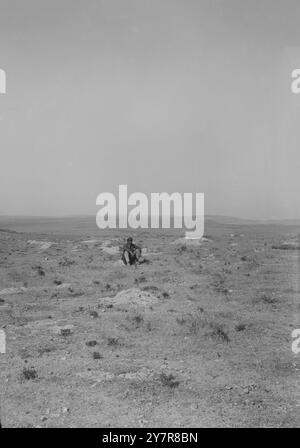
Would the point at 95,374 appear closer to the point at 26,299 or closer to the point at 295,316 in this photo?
the point at 295,316

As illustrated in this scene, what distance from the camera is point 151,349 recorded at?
14.5m

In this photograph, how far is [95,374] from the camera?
12289 mm

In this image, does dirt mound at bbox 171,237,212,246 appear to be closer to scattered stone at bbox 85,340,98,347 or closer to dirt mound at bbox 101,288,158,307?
dirt mound at bbox 101,288,158,307

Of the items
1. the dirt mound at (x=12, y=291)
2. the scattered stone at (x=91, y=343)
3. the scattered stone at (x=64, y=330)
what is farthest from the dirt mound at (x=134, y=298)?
the dirt mound at (x=12, y=291)

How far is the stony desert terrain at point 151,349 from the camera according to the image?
9992 mm

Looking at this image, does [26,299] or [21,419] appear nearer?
[21,419]

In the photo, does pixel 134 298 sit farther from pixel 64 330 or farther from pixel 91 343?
pixel 91 343

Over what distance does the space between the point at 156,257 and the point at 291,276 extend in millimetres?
12999

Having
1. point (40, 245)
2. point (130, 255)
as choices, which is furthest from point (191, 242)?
point (40, 245)

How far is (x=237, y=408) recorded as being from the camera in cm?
1004

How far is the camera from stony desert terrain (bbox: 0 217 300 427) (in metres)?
9.99

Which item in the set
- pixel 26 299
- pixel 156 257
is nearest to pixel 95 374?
pixel 26 299
